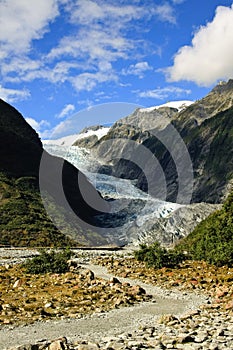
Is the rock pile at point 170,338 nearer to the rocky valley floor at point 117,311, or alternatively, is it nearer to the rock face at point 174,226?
the rocky valley floor at point 117,311

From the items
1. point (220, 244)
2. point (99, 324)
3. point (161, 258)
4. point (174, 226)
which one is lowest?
point (99, 324)

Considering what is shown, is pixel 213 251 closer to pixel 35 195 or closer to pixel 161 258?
pixel 161 258

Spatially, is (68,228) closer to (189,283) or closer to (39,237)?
(39,237)

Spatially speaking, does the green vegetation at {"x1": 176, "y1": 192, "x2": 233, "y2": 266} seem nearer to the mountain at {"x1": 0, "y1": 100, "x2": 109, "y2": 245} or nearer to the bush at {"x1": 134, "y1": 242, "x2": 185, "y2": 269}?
the bush at {"x1": 134, "y1": 242, "x2": 185, "y2": 269}

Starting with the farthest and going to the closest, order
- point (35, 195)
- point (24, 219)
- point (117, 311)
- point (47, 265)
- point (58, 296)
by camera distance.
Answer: point (35, 195)
point (24, 219)
point (47, 265)
point (58, 296)
point (117, 311)

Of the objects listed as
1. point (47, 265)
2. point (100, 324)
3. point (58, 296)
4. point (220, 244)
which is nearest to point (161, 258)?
point (220, 244)

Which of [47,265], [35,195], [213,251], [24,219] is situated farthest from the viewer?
[35,195]

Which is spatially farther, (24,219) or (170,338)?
(24,219)
